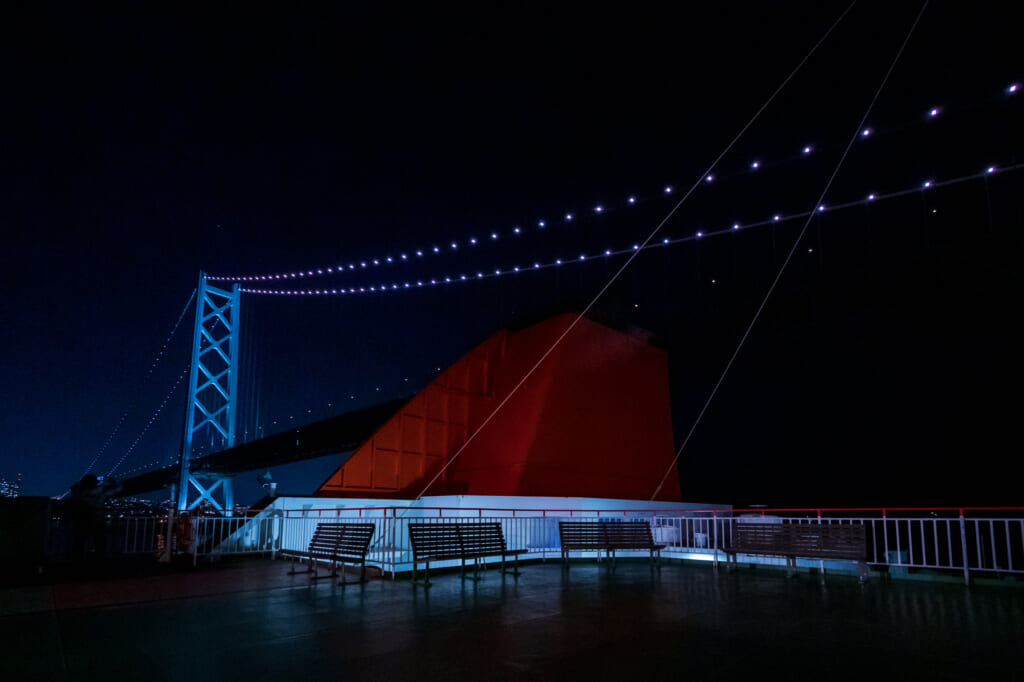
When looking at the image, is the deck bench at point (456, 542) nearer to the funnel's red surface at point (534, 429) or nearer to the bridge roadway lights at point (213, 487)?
the funnel's red surface at point (534, 429)

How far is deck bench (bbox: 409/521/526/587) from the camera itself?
7.43m

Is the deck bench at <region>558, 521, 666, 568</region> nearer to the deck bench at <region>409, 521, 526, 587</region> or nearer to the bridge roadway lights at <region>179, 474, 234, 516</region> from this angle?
the deck bench at <region>409, 521, 526, 587</region>

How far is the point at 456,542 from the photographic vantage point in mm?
7934

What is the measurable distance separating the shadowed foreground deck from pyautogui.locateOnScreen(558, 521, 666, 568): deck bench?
2.03 meters

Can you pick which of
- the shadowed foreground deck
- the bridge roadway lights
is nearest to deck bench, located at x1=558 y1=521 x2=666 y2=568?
the shadowed foreground deck

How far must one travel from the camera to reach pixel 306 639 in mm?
4414

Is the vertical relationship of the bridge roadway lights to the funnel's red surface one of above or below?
below

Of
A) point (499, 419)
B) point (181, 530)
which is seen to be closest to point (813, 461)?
point (499, 419)

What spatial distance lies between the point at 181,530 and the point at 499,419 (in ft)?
27.9

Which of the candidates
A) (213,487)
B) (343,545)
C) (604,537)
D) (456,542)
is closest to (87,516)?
(343,545)

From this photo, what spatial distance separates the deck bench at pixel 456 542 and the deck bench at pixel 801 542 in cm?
321

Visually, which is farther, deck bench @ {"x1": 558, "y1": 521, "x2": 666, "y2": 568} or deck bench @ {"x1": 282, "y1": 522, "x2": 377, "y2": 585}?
deck bench @ {"x1": 558, "y1": 521, "x2": 666, "y2": 568}

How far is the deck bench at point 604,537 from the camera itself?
31.3 feet

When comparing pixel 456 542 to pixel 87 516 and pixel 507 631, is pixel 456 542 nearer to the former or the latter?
pixel 507 631
